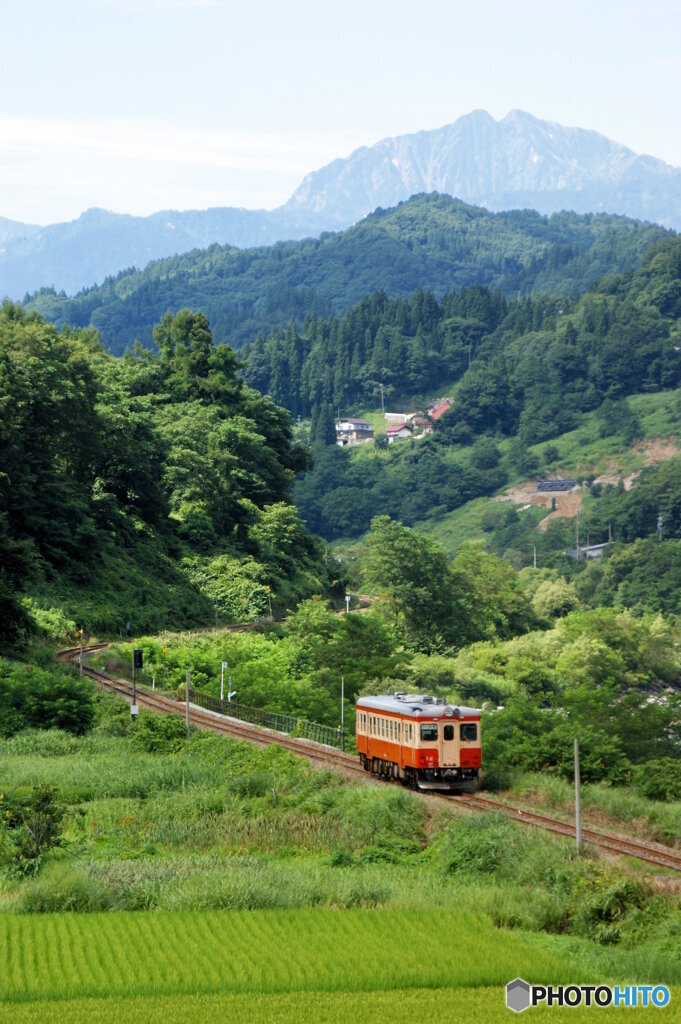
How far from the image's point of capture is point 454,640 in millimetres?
91250

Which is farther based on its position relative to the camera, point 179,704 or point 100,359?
point 100,359

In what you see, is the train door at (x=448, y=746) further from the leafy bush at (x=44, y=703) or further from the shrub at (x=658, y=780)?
the leafy bush at (x=44, y=703)

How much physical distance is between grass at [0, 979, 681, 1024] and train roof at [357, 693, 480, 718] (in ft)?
42.8

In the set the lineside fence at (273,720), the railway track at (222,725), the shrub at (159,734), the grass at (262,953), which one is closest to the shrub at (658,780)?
the railway track at (222,725)

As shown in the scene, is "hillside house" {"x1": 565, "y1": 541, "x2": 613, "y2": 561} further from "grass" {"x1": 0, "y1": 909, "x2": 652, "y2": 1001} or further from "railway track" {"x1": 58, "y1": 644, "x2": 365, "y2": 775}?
"grass" {"x1": 0, "y1": 909, "x2": 652, "y2": 1001}

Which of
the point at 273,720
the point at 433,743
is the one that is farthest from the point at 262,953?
the point at 273,720

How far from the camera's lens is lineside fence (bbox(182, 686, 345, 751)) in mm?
48291

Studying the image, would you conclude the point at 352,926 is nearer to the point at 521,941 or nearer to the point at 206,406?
the point at 521,941

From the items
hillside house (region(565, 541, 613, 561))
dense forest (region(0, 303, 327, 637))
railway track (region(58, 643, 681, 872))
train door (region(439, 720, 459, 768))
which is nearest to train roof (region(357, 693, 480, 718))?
train door (region(439, 720, 459, 768))

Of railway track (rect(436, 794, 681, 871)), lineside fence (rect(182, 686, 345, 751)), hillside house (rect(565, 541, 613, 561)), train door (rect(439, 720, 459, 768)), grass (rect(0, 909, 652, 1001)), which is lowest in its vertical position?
Result: hillside house (rect(565, 541, 613, 561))

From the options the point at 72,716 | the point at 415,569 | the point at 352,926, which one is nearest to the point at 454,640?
the point at 415,569

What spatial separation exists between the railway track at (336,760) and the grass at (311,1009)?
820 centimetres

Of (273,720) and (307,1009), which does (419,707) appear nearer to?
(307,1009)

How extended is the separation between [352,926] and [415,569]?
64.6m
